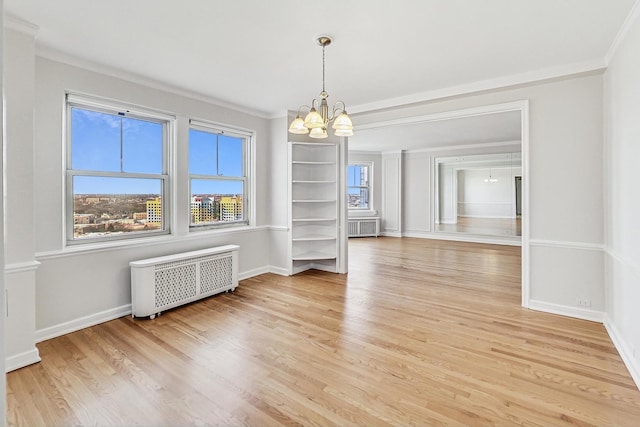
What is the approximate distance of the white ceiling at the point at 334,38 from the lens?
2.27 m

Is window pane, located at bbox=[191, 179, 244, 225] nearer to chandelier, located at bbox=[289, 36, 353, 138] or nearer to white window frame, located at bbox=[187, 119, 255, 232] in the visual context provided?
white window frame, located at bbox=[187, 119, 255, 232]

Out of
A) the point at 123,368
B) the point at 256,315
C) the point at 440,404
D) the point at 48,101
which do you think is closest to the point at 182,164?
the point at 48,101

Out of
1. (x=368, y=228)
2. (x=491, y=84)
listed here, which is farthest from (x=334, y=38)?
(x=368, y=228)

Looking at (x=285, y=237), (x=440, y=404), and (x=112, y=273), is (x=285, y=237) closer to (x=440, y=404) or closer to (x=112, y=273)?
(x=112, y=273)

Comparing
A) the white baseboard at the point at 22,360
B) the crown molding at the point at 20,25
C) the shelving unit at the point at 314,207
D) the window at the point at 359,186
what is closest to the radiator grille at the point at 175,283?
the white baseboard at the point at 22,360

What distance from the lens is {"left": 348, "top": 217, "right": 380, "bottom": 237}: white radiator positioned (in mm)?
9664

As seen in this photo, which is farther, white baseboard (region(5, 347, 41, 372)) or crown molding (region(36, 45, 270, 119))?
crown molding (region(36, 45, 270, 119))

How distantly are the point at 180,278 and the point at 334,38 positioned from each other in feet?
9.82

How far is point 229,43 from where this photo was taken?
278 centimetres

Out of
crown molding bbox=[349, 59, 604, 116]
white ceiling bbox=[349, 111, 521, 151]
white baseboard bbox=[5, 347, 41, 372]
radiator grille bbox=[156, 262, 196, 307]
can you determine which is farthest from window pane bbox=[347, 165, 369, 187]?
white baseboard bbox=[5, 347, 41, 372]

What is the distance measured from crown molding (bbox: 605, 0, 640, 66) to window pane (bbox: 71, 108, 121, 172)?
185 inches

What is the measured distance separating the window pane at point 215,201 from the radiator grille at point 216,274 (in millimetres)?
694

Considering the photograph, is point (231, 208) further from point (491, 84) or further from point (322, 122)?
point (491, 84)

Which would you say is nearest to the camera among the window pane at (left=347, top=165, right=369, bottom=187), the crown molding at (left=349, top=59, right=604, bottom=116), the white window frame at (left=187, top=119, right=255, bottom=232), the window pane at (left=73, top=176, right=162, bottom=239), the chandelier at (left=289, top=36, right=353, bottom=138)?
the chandelier at (left=289, top=36, right=353, bottom=138)
